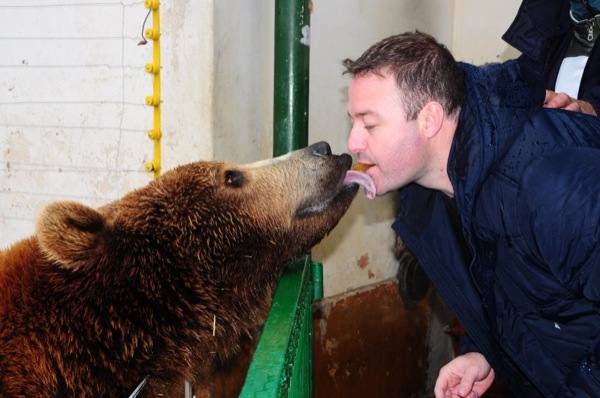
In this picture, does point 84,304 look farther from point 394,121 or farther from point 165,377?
point 394,121

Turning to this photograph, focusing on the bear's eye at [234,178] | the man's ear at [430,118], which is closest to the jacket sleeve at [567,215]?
the man's ear at [430,118]

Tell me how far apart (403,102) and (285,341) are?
3.75 feet

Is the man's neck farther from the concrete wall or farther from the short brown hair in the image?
the concrete wall

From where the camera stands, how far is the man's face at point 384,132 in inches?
97.0

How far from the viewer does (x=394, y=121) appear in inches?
96.9

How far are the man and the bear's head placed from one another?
266 millimetres

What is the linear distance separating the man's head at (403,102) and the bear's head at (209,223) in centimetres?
25

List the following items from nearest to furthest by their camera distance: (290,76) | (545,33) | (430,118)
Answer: (430,118), (545,33), (290,76)

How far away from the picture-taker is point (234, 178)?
254cm

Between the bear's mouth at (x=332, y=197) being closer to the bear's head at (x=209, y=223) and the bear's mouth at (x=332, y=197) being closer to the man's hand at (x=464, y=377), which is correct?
the bear's head at (x=209, y=223)

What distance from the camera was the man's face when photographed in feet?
8.08

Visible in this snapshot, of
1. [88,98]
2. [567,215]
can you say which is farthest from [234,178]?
[88,98]

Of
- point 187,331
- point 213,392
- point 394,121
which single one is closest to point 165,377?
point 187,331

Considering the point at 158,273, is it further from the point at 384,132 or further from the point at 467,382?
the point at 467,382
